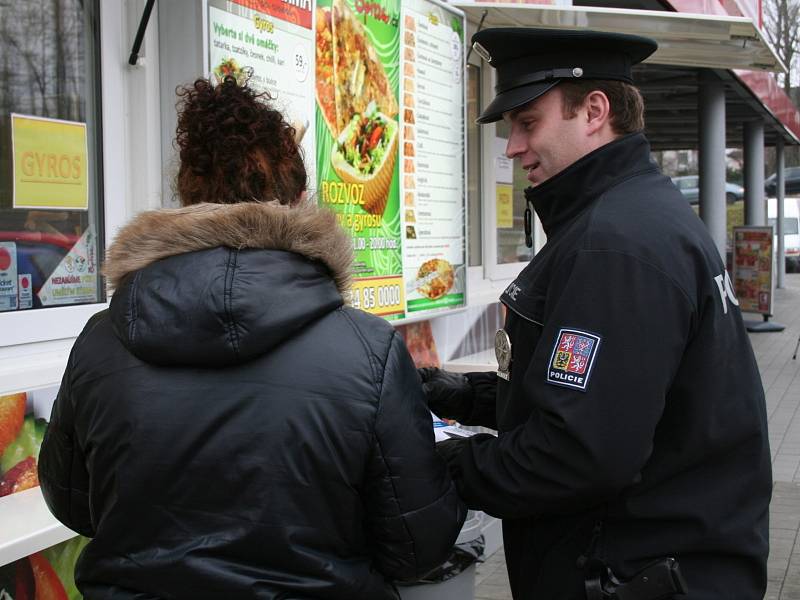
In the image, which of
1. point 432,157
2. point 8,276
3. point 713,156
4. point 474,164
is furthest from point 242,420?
point 713,156

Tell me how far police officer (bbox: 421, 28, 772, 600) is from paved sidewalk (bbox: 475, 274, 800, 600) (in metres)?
3.00

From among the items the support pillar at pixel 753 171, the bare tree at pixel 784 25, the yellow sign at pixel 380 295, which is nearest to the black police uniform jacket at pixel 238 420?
the yellow sign at pixel 380 295

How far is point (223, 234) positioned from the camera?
172 centimetres

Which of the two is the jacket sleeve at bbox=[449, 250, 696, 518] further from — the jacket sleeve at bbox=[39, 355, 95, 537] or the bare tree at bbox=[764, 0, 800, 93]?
the bare tree at bbox=[764, 0, 800, 93]

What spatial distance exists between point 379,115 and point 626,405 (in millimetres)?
3128

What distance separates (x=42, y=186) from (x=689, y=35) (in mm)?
4393

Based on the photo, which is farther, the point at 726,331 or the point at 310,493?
the point at 726,331

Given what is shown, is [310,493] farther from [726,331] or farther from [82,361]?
[726,331]

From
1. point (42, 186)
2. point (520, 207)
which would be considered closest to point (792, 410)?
point (520, 207)

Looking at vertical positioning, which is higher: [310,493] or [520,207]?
[520,207]

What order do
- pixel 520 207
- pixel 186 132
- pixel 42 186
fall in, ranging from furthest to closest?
1. pixel 520 207
2. pixel 42 186
3. pixel 186 132

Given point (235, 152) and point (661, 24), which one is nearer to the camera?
point (235, 152)

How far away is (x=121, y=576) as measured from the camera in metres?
1.70

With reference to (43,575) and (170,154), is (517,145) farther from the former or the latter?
(43,575)
